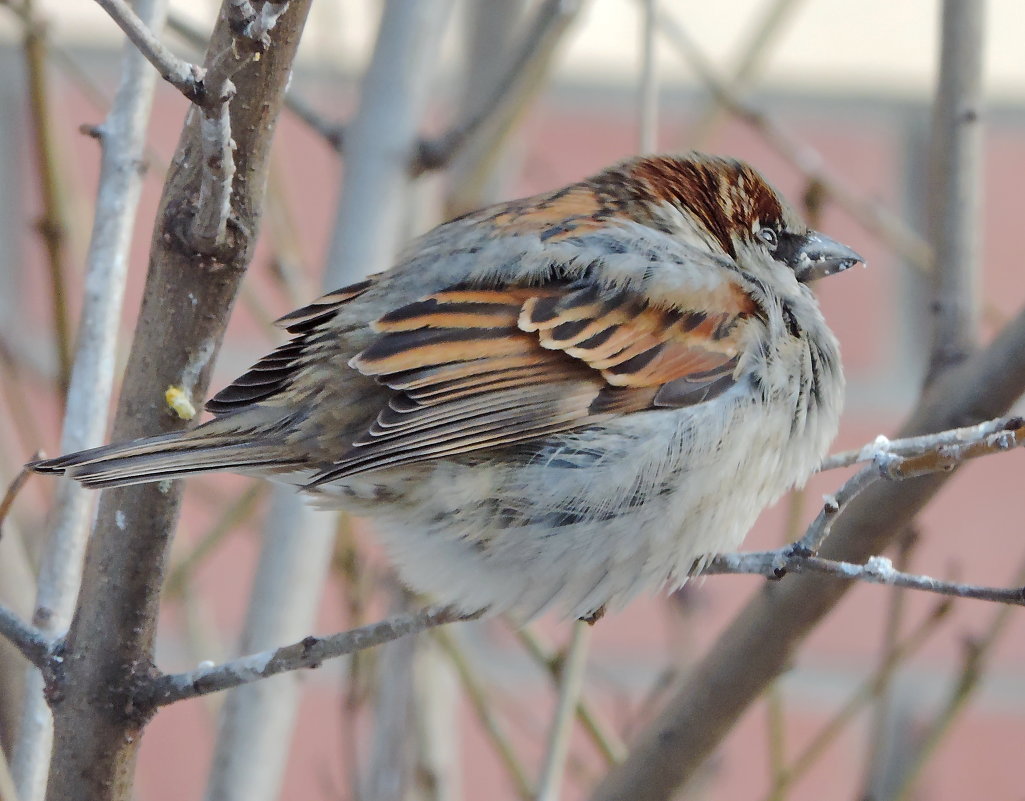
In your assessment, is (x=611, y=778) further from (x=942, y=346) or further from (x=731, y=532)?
(x=942, y=346)

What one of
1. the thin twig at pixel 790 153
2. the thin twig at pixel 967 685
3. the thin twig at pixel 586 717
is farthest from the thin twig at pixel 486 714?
the thin twig at pixel 790 153

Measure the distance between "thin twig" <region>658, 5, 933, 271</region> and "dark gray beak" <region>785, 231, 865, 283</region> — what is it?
0.29 feet

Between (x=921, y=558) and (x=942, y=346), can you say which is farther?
(x=921, y=558)

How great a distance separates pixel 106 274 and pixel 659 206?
0.59 meters

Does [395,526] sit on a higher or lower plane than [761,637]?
higher

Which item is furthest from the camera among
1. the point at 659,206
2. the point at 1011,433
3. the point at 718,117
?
the point at 718,117

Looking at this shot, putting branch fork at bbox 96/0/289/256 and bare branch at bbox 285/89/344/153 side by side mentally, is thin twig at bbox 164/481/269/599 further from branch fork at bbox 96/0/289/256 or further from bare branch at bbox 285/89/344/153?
branch fork at bbox 96/0/289/256

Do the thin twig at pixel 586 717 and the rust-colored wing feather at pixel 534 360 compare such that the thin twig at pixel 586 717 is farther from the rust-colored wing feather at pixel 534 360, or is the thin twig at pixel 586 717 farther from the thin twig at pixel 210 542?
the thin twig at pixel 210 542

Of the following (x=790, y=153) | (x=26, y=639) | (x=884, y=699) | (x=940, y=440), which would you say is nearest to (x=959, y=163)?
(x=790, y=153)

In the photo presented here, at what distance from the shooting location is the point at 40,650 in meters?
0.85

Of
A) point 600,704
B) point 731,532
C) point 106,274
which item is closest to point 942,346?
point 731,532

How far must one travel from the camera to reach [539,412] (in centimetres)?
111

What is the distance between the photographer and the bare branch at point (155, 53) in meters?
0.69

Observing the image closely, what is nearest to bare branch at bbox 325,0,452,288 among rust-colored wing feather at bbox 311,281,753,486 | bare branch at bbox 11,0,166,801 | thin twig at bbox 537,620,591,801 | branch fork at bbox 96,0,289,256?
rust-colored wing feather at bbox 311,281,753,486
